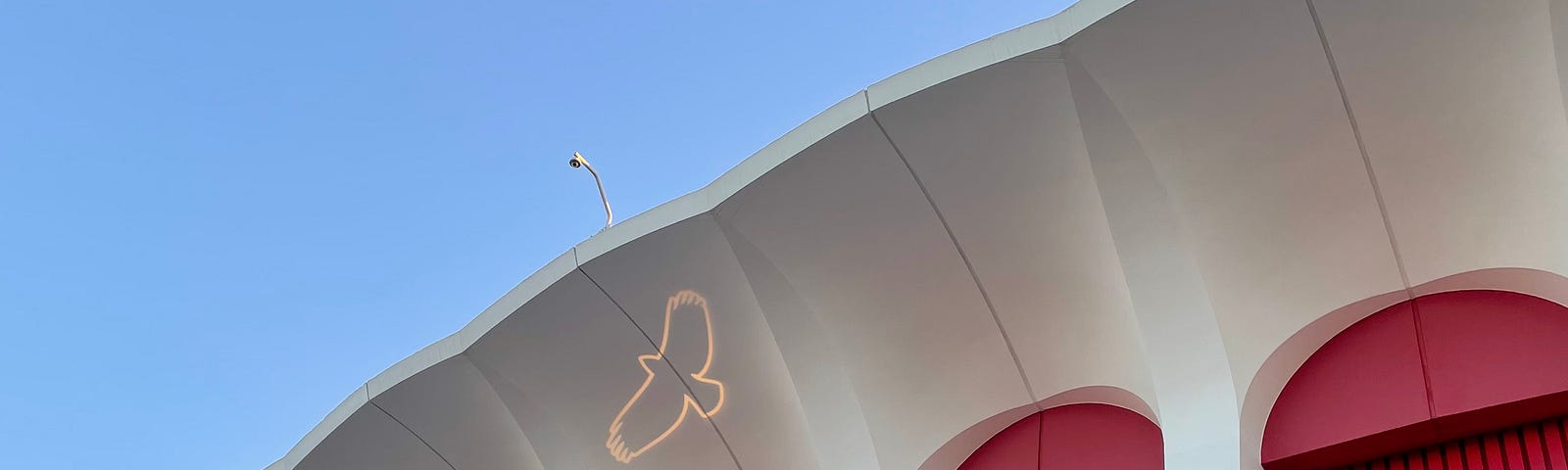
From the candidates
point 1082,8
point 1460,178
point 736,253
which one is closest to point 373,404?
point 736,253

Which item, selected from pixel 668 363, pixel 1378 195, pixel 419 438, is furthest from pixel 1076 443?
pixel 419 438

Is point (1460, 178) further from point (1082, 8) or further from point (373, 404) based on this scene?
point (373, 404)

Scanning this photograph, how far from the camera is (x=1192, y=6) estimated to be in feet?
34.7

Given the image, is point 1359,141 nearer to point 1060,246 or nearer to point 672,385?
point 1060,246

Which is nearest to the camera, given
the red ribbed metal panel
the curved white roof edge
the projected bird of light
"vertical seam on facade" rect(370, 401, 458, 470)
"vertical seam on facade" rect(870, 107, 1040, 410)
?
the red ribbed metal panel

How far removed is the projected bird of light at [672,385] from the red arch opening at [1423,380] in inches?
206

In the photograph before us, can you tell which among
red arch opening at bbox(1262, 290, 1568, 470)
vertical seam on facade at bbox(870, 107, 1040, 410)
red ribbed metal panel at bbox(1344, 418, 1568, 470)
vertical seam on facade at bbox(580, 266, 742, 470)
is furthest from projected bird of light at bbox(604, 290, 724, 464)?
red ribbed metal panel at bbox(1344, 418, 1568, 470)

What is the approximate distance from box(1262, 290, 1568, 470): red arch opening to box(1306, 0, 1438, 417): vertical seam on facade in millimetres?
16

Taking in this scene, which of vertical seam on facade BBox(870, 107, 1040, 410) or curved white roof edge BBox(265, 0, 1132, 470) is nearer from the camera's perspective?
curved white roof edge BBox(265, 0, 1132, 470)

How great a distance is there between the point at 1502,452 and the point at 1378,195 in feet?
6.66

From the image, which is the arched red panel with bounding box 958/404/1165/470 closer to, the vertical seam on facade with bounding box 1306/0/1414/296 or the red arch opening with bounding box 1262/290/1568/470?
the red arch opening with bounding box 1262/290/1568/470

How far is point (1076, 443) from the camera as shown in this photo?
12.4 m

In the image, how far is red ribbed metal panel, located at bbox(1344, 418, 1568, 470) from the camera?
10.1 meters

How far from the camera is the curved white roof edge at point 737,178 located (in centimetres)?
1111
